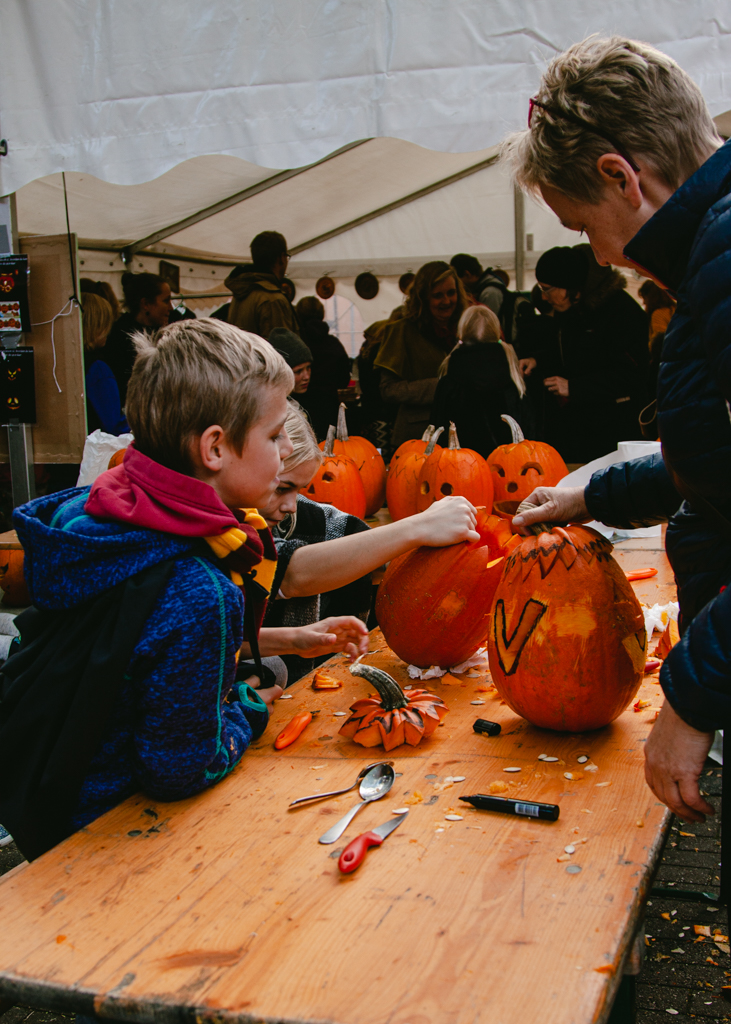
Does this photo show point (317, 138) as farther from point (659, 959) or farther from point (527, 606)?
point (659, 959)

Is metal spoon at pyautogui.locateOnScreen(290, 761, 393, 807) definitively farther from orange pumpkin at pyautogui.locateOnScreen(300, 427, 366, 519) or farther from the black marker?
orange pumpkin at pyautogui.locateOnScreen(300, 427, 366, 519)

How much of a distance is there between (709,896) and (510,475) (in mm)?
1787

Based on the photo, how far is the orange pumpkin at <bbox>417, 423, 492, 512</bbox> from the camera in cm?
316

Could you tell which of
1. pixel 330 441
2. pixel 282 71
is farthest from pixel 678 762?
pixel 282 71

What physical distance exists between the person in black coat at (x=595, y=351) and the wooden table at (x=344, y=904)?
3171mm

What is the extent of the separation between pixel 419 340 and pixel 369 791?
391 cm

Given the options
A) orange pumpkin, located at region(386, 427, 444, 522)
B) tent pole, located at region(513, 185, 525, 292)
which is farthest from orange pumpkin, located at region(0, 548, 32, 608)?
tent pole, located at region(513, 185, 525, 292)

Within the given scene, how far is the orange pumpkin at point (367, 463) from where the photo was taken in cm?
379

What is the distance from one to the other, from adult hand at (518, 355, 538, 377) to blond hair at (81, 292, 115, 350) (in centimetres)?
258

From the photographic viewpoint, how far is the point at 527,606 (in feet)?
4.78

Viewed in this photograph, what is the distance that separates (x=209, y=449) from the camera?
1.34m

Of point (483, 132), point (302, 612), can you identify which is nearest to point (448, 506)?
point (302, 612)

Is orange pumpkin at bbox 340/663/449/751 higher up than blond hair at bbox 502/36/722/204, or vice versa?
blond hair at bbox 502/36/722/204

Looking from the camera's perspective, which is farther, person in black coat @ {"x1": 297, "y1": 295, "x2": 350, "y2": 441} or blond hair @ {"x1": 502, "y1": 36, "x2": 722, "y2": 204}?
person in black coat @ {"x1": 297, "y1": 295, "x2": 350, "y2": 441}
